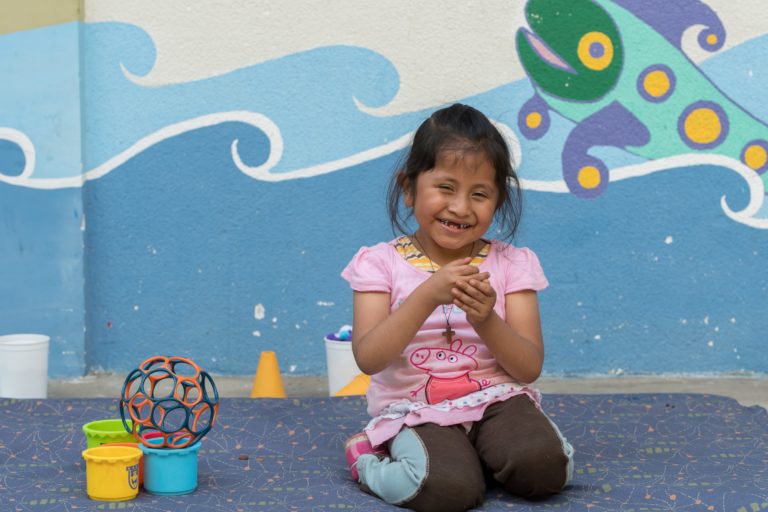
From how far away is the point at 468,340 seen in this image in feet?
8.91

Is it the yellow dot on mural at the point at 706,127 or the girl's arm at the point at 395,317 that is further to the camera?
the yellow dot on mural at the point at 706,127

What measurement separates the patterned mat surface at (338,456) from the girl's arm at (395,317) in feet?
1.10

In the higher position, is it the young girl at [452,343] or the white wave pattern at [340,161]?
the white wave pattern at [340,161]

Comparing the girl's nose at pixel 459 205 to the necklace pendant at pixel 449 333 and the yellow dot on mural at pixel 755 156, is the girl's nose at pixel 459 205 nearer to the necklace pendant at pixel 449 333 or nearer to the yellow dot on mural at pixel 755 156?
the necklace pendant at pixel 449 333

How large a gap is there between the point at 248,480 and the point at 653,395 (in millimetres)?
1603

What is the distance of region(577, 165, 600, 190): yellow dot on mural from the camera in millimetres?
4324

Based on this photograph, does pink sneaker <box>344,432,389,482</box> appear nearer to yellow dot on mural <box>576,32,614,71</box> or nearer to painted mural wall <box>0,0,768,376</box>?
painted mural wall <box>0,0,768,376</box>

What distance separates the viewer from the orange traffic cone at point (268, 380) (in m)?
3.96

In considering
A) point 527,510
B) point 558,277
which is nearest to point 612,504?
point 527,510

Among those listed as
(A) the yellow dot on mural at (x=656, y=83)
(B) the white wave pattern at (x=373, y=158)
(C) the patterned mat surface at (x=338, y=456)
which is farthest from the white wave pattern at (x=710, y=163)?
(C) the patterned mat surface at (x=338, y=456)

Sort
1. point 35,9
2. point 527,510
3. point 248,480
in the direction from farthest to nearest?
point 35,9 < point 248,480 < point 527,510

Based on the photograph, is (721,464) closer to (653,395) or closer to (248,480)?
(653,395)

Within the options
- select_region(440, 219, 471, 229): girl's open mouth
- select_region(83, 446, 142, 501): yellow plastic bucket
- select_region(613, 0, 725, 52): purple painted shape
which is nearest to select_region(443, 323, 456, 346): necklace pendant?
select_region(440, 219, 471, 229): girl's open mouth

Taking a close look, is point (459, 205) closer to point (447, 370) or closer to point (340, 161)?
point (447, 370)
